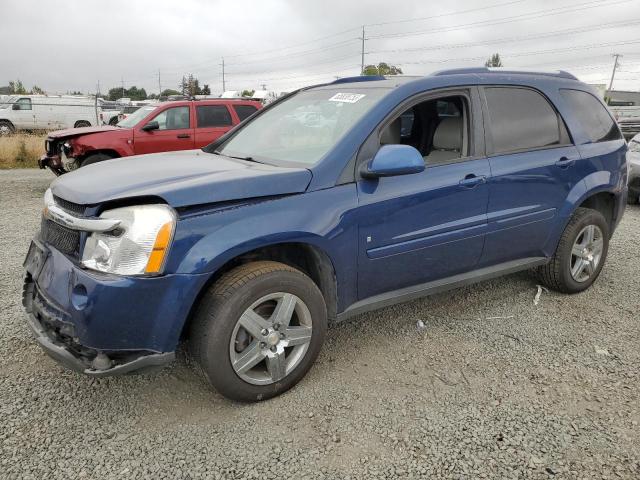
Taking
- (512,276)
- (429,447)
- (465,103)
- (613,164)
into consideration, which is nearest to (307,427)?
(429,447)

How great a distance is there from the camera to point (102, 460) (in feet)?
7.38

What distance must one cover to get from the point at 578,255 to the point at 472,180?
5.05ft

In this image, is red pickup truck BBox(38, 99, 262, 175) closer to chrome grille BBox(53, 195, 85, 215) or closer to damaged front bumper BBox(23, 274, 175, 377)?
chrome grille BBox(53, 195, 85, 215)

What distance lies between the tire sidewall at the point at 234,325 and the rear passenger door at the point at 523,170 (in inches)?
57.2

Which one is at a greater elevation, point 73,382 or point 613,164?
point 613,164

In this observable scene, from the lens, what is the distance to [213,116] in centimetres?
958

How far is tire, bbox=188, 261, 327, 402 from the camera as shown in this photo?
243 centimetres

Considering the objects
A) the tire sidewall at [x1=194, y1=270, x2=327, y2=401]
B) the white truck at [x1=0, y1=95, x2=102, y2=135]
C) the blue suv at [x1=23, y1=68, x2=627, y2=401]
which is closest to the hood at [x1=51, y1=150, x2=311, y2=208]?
the blue suv at [x1=23, y1=68, x2=627, y2=401]

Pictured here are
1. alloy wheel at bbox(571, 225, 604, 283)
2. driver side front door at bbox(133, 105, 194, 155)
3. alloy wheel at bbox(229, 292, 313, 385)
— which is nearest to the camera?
alloy wheel at bbox(229, 292, 313, 385)

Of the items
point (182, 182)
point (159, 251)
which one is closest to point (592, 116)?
point (182, 182)

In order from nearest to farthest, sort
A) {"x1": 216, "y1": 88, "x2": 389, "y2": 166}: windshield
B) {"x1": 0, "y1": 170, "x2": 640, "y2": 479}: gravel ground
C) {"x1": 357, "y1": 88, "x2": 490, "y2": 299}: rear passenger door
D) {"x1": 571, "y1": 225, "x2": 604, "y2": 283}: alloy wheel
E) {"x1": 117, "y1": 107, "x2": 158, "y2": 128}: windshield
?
{"x1": 0, "y1": 170, "x2": 640, "y2": 479}: gravel ground
{"x1": 357, "y1": 88, "x2": 490, "y2": 299}: rear passenger door
{"x1": 216, "y1": 88, "x2": 389, "y2": 166}: windshield
{"x1": 571, "y1": 225, "x2": 604, "y2": 283}: alloy wheel
{"x1": 117, "y1": 107, "x2": 158, "y2": 128}: windshield

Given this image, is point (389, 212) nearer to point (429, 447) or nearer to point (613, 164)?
point (429, 447)

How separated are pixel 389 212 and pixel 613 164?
7.98 ft

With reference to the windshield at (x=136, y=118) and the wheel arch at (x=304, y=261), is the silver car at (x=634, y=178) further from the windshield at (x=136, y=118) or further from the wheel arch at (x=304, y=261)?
the windshield at (x=136, y=118)
